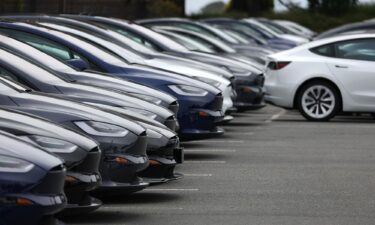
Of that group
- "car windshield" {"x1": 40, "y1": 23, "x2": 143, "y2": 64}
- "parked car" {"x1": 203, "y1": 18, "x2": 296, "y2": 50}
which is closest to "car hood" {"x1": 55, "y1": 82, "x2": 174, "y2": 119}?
"car windshield" {"x1": 40, "y1": 23, "x2": 143, "y2": 64}

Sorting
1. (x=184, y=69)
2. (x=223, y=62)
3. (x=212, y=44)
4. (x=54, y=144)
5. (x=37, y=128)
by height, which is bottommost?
(x=212, y=44)

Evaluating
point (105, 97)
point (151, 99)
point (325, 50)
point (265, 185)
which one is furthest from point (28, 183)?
point (325, 50)

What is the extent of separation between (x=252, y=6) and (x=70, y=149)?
165 ft

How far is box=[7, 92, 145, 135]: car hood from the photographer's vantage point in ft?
33.0

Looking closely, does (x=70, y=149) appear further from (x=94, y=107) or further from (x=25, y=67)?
(x=25, y=67)

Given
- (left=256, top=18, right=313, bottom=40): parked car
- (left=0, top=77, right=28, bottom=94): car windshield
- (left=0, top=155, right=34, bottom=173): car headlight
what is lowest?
(left=256, top=18, right=313, bottom=40): parked car

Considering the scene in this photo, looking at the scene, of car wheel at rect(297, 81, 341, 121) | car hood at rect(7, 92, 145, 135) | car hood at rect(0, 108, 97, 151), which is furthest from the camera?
car wheel at rect(297, 81, 341, 121)

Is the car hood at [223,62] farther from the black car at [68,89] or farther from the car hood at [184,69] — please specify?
the black car at [68,89]

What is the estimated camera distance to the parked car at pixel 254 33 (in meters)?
34.4

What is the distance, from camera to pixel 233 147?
1627 cm

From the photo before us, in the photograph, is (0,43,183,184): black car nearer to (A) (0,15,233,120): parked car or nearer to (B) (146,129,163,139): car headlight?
(B) (146,129,163,139): car headlight

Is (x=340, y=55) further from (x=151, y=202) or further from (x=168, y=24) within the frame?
(x=151, y=202)

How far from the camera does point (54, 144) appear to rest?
8812 millimetres

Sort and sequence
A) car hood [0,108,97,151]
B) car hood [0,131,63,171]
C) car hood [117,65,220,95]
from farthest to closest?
car hood [117,65,220,95]
car hood [0,108,97,151]
car hood [0,131,63,171]
